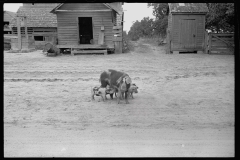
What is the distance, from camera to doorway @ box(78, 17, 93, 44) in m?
25.8

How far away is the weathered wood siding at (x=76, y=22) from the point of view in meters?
20.8

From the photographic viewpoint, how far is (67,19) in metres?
21.2

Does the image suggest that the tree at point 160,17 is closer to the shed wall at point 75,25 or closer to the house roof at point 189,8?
the house roof at point 189,8

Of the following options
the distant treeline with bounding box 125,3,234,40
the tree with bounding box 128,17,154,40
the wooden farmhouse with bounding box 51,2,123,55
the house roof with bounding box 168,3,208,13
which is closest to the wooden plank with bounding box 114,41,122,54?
the wooden farmhouse with bounding box 51,2,123,55

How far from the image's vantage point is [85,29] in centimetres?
2641

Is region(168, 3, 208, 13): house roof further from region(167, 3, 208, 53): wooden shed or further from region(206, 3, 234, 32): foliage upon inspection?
region(206, 3, 234, 32): foliage

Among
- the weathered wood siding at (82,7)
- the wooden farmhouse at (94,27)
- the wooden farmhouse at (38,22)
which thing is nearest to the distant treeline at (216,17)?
the wooden farmhouse at (94,27)

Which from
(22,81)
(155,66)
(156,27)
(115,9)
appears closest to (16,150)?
(22,81)

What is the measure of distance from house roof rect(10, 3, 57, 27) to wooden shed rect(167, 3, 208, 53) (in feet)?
40.6

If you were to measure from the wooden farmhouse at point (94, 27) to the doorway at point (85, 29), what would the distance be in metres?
4.38

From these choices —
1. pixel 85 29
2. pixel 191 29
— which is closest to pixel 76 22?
pixel 85 29

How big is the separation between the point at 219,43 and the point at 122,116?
15257 mm

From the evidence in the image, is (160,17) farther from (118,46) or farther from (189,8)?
(118,46)

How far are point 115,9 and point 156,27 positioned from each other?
10.8 m
